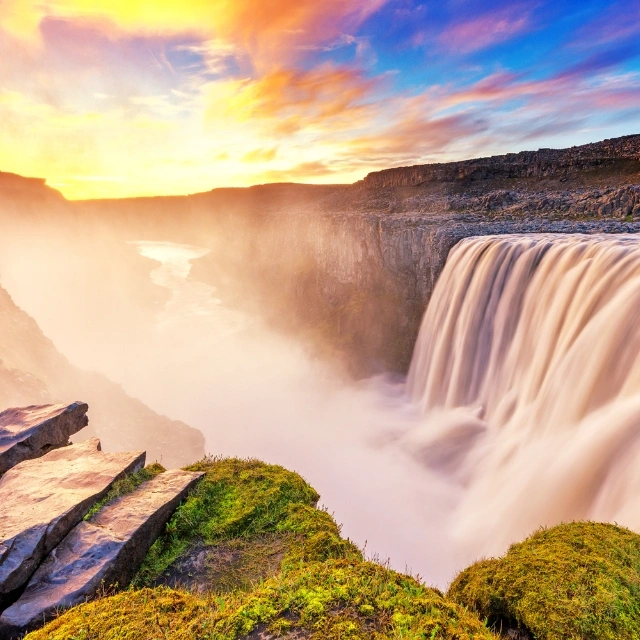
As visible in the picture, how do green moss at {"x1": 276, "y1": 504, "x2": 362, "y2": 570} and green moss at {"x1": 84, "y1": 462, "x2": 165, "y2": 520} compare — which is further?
green moss at {"x1": 84, "y1": 462, "x2": 165, "y2": 520}

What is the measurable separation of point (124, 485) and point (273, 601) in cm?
358

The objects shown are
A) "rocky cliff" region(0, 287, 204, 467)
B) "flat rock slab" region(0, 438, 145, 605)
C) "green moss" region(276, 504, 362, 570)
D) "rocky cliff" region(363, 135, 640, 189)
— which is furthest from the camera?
"rocky cliff" region(363, 135, 640, 189)

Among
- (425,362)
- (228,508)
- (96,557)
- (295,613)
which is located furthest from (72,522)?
(425,362)

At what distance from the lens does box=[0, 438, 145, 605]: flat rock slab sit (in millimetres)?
4797

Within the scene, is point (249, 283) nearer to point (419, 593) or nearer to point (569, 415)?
point (569, 415)

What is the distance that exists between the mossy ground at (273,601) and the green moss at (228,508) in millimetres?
25

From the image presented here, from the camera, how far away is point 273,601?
376 cm

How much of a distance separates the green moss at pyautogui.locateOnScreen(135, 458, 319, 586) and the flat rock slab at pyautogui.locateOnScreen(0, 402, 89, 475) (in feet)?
10.4


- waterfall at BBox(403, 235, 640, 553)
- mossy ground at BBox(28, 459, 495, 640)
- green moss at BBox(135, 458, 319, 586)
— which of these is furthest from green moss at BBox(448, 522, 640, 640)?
waterfall at BBox(403, 235, 640, 553)

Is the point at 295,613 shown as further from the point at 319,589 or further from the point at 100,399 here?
the point at 100,399

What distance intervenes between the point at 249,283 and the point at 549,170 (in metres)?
51.6

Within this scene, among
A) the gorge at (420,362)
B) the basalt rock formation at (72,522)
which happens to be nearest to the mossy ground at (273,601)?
the basalt rock formation at (72,522)

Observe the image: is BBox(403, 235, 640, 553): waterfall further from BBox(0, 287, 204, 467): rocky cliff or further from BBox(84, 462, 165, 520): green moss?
BBox(0, 287, 204, 467): rocky cliff

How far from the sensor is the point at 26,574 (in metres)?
4.73
